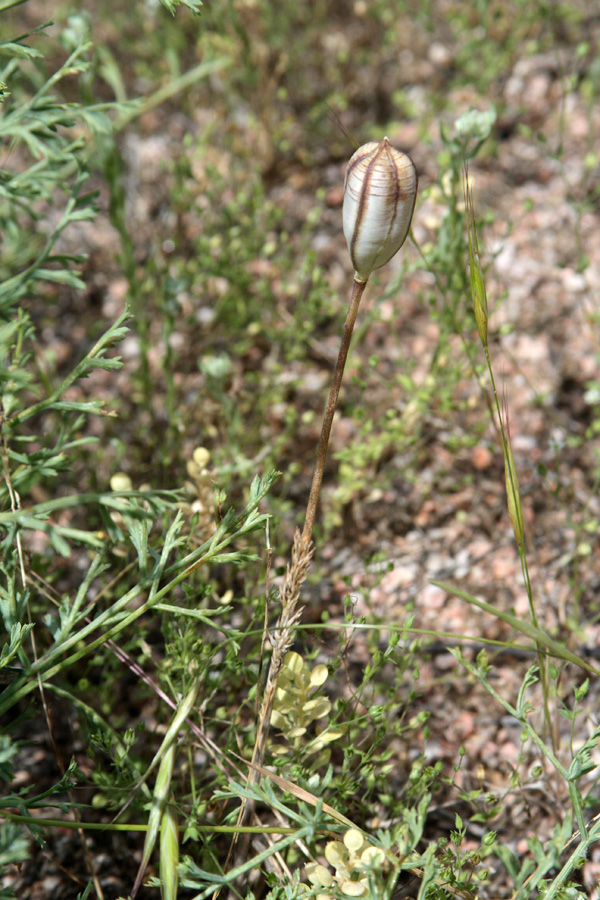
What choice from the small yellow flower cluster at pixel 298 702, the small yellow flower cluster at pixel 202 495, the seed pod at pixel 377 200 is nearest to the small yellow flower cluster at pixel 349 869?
the small yellow flower cluster at pixel 298 702

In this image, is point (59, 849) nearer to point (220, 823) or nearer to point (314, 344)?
point (220, 823)

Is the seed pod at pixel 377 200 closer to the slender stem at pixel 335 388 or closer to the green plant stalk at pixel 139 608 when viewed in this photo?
the slender stem at pixel 335 388

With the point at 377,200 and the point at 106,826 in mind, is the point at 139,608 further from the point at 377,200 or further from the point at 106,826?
the point at 377,200

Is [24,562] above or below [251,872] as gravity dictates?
above

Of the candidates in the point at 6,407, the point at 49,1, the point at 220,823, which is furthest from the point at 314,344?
the point at 49,1

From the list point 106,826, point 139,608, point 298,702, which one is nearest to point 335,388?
point 139,608

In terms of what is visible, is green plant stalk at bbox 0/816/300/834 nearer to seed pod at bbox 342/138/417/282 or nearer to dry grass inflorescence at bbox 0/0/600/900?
dry grass inflorescence at bbox 0/0/600/900

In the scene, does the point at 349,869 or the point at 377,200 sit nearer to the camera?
the point at 377,200

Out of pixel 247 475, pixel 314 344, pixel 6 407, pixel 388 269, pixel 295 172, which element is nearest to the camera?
pixel 6 407

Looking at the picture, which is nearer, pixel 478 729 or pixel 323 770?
pixel 323 770
